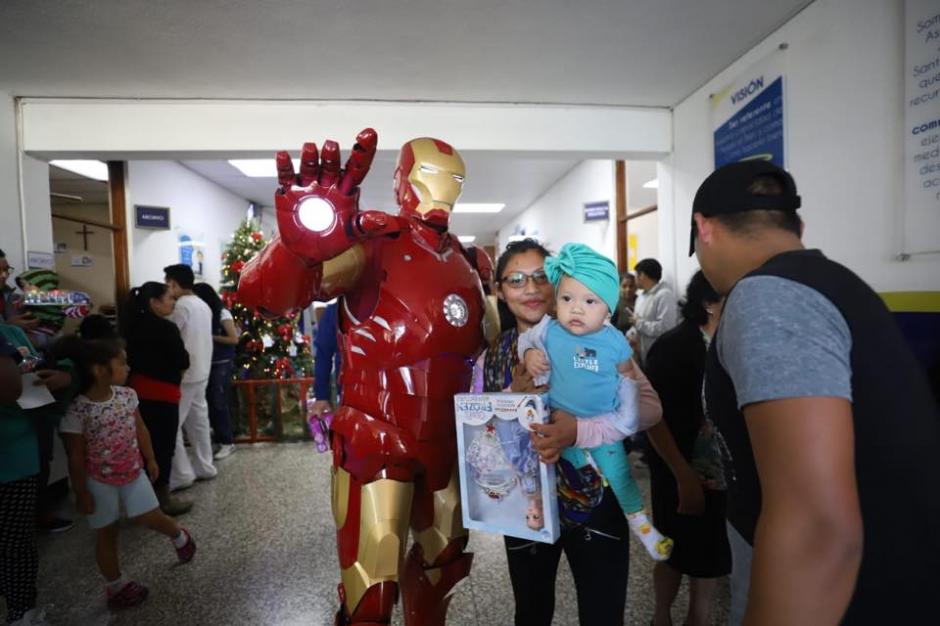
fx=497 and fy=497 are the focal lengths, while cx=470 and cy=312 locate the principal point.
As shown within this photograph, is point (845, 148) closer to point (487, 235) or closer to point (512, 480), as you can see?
point (512, 480)

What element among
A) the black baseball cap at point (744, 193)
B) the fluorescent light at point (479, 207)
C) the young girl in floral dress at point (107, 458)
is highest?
the fluorescent light at point (479, 207)

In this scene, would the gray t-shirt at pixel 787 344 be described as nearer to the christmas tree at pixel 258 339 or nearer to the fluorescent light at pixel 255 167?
the christmas tree at pixel 258 339

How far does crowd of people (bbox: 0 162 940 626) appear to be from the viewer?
64cm

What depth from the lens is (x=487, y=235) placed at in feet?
45.1

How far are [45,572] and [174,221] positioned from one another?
4211 millimetres

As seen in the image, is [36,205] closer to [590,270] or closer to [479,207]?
[590,270]

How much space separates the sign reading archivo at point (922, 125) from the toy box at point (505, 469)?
1.83 metres

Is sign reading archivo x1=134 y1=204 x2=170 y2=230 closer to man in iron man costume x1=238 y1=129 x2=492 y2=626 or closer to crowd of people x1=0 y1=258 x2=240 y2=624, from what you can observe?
crowd of people x1=0 y1=258 x2=240 y2=624

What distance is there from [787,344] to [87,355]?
2.78 metres

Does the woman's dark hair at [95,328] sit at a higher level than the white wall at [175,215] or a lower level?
lower

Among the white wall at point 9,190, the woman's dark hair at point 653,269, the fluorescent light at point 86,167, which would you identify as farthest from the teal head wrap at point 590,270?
the fluorescent light at point 86,167

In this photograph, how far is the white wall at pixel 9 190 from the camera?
3.18 meters

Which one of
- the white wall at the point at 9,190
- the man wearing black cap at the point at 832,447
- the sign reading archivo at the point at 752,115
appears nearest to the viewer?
the man wearing black cap at the point at 832,447

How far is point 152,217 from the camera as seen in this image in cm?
521
